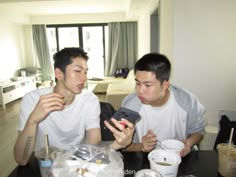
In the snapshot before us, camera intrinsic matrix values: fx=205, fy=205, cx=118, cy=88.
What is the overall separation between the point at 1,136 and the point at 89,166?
9.97 ft

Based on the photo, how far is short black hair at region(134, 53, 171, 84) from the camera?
4.05ft

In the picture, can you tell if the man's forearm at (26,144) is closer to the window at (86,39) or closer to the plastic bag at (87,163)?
the plastic bag at (87,163)

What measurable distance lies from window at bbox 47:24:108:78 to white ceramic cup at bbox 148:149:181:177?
6213 millimetres

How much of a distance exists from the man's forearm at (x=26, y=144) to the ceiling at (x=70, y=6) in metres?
3.46

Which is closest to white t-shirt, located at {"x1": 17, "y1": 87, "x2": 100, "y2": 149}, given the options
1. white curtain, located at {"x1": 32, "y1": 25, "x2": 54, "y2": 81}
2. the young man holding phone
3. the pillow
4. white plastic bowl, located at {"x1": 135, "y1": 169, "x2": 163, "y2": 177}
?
the young man holding phone

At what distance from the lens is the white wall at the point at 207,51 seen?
2.03 metres

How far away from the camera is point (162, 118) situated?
1.37m

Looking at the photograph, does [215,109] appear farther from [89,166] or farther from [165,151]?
[89,166]

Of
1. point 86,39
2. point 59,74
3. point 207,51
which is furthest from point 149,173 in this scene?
point 86,39

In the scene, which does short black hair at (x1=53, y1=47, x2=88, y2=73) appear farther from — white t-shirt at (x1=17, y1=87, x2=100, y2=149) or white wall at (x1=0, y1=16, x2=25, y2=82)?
white wall at (x1=0, y1=16, x2=25, y2=82)

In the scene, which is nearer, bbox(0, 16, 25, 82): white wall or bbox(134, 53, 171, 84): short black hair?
bbox(134, 53, 171, 84): short black hair

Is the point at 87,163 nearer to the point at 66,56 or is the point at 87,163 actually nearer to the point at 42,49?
the point at 66,56

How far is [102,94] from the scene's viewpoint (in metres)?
6.17

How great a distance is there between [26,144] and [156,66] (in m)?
0.83
